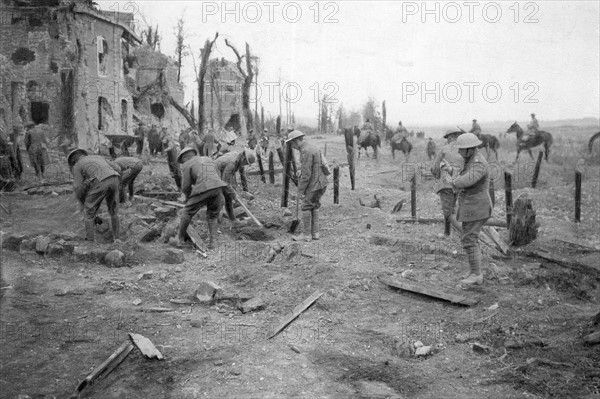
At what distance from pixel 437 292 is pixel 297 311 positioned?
5.44ft

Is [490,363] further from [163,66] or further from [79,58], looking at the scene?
[163,66]

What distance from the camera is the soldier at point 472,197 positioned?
19.9ft

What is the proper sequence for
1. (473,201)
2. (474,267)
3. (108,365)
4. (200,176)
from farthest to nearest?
(200,176)
(474,267)
(473,201)
(108,365)

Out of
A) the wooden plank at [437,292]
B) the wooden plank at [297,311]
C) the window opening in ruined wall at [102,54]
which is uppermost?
the window opening in ruined wall at [102,54]

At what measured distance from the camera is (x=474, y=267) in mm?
6363

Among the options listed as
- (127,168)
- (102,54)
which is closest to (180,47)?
(102,54)

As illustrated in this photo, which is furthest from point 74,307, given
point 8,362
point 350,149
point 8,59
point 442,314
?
point 8,59

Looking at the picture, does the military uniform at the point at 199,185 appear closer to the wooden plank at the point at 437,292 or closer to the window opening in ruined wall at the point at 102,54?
the wooden plank at the point at 437,292

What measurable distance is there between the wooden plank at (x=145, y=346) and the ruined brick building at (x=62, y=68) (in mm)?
16096

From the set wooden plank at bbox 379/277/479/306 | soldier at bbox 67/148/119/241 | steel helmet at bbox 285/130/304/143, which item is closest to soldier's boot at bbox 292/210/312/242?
steel helmet at bbox 285/130/304/143

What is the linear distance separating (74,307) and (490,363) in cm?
447

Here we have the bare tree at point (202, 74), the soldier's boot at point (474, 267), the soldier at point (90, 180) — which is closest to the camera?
the soldier's boot at point (474, 267)

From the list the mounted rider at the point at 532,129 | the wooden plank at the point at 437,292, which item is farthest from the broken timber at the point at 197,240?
the mounted rider at the point at 532,129

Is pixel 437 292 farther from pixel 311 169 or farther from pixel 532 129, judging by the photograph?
pixel 532 129
